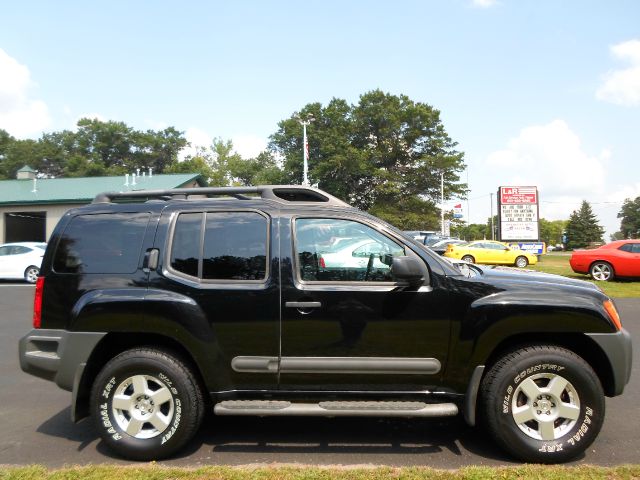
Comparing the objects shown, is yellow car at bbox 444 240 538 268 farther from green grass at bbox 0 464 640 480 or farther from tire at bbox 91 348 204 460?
tire at bbox 91 348 204 460

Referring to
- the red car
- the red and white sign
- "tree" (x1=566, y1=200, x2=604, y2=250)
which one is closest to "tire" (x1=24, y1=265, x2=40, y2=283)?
the red car

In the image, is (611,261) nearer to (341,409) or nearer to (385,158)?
(341,409)

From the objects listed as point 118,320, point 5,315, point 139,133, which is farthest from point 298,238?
point 139,133

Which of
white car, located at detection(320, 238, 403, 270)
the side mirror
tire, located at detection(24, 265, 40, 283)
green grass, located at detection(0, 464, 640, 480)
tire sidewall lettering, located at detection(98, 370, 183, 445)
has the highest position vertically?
white car, located at detection(320, 238, 403, 270)

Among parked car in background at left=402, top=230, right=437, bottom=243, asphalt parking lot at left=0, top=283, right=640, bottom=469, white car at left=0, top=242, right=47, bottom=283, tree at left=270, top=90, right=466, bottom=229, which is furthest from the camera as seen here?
tree at left=270, top=90, right=466, bottom=229

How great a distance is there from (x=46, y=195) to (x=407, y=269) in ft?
106

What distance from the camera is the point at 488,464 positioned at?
3582mm

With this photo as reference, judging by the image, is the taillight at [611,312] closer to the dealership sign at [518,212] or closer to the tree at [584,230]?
the dealership sign at [518,212]

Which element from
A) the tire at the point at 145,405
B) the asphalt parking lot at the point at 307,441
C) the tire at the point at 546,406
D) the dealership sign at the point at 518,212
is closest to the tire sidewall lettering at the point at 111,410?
the tire at the point at 145,405

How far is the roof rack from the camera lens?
400cm

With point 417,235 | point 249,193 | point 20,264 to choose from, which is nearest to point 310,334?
point 249,193

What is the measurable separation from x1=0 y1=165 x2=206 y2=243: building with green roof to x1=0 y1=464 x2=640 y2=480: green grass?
2724 centimetres

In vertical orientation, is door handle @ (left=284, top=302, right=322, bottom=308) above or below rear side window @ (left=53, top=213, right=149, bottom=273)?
below

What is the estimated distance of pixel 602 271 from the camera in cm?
1577
